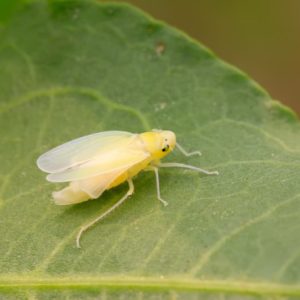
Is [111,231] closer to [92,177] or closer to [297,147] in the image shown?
[92,177]

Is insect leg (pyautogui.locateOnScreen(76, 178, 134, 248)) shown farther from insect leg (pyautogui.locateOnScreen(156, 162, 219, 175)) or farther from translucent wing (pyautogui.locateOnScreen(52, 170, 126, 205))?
insect leg (pyautogui.locateOnScreen(156, 162, 219, 175))

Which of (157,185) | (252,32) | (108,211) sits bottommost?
(252,32)

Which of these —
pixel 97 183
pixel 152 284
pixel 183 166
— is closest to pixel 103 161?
pixel 97 183

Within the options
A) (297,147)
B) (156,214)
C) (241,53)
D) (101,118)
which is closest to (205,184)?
(156,214)

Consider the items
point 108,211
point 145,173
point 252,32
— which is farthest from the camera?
point 252,32

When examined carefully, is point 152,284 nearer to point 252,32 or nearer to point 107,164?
point 107,164

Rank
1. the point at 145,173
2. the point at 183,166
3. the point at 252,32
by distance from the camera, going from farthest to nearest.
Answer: the point at 252,32 → the point at 145,173 → the point at 183,166
